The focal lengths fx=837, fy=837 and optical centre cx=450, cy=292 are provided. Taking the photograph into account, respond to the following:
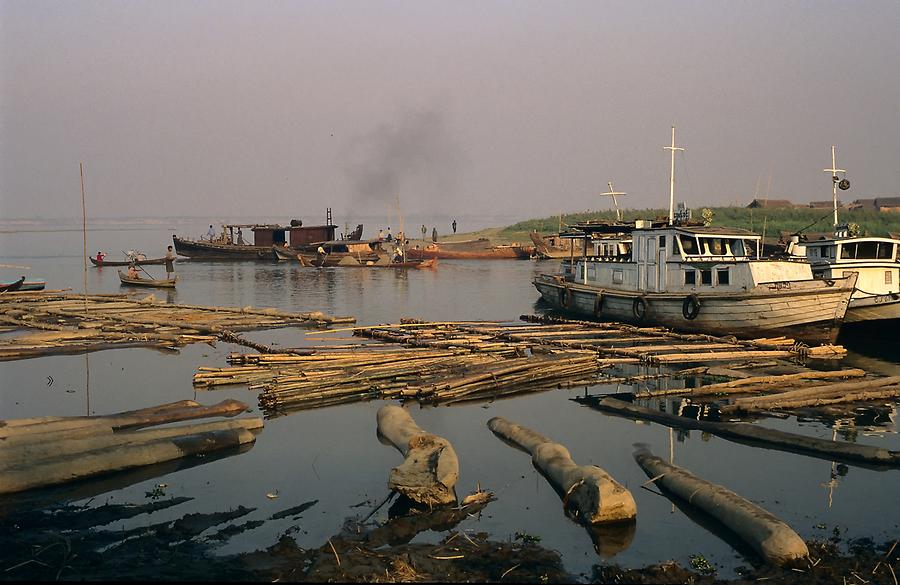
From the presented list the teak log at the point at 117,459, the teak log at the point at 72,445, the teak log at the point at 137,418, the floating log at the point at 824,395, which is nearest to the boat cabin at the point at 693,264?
the floating log at the point at 824,395

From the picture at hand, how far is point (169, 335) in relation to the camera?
28016 millimetres

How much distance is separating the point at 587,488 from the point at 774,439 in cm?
532

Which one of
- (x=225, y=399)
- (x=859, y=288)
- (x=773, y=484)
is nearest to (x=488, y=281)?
(x=859, y=288)

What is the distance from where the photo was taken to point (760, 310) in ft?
87.1

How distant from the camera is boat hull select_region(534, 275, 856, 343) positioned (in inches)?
1021

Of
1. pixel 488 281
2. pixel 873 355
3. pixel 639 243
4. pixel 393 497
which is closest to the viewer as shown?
pixel 393 497

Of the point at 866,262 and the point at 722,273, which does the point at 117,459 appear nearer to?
the point at 722,273

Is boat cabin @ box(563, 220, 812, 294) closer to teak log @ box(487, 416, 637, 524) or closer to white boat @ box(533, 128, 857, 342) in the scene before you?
white boat @ box(533, 128, 857, 342)

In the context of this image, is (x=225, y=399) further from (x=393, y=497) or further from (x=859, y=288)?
(x=859, y=288)

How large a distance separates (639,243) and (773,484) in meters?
18.5

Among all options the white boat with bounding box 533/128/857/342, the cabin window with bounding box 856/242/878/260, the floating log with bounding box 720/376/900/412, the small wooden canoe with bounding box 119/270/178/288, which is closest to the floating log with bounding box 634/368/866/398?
the floating log with bounding box 720/376/900/412

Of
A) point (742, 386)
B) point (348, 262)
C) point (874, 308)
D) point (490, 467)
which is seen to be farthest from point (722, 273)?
point (348, 262)

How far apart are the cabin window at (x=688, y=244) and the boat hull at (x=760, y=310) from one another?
67.0 inches

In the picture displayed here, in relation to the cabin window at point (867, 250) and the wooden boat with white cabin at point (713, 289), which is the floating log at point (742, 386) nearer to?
the wooden boat with white cabin at point (713, 289)
